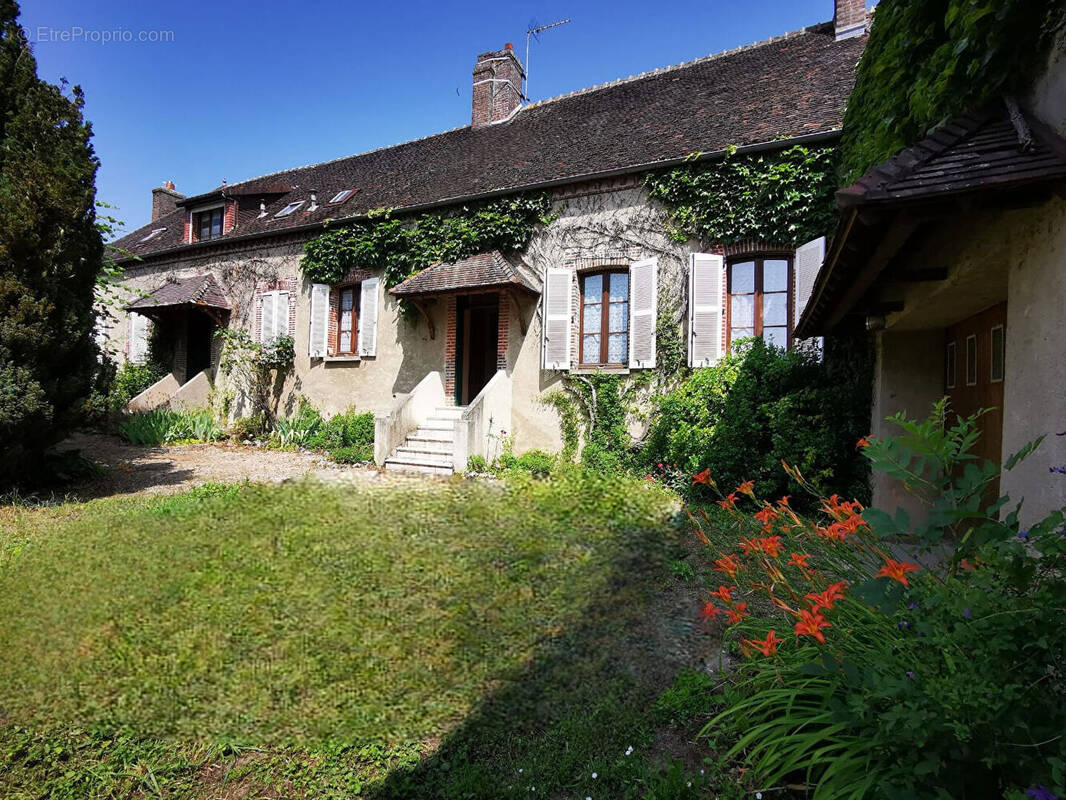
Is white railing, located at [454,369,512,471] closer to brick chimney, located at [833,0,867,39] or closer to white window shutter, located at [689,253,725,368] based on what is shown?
white window shutter, located at [689,253,725,368]

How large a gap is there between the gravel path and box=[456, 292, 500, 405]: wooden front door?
2756 mm

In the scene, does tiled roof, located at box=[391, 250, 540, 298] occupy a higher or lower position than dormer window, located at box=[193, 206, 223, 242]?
lower

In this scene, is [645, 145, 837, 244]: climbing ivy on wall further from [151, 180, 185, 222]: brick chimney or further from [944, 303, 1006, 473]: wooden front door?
[151, 180, 185, 222]: brick chimney

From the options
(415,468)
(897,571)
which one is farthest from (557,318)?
(897,571)

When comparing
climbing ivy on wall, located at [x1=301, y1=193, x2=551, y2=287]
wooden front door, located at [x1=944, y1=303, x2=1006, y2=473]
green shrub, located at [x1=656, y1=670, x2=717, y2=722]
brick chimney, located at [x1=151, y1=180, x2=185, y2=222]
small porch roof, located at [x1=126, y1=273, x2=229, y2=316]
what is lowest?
green shrub, located at [x1=656, y1=670, x2=717, y2=722]

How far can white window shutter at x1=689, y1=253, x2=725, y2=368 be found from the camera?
819cm

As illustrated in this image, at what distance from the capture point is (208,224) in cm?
1466

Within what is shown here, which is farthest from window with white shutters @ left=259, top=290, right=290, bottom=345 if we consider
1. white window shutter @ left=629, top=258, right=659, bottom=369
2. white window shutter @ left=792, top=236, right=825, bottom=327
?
white window shutter @ left=792, top=236, right=825, bottom=327

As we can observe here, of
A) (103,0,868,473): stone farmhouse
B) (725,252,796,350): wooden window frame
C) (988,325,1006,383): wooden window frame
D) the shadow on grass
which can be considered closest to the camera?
the shadow on grass

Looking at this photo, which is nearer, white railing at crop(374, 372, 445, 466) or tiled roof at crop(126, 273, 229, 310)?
white railing at crop(374, 372, 445, 466)

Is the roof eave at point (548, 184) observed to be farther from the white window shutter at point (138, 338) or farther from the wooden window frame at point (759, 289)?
the white window shutter at point (138, 338)

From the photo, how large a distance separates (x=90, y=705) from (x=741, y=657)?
3.37 meters

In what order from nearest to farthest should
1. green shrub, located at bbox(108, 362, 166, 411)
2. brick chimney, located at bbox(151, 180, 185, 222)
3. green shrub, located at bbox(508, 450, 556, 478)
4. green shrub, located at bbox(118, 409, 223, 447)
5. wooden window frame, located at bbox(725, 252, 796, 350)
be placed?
wooden window frame, located at bbox(725, 252, 796, 350), green shrub, located at bbox(508, 450, 556, 478), green shrub, located at bbox(118, 409, 223, 447), green shrub, located at bbox(108, 362, 166, 411), brick chimney, located at bbox(151, 180, 185, 222)

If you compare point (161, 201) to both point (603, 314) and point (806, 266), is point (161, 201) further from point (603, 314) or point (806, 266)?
point (806, 266)
